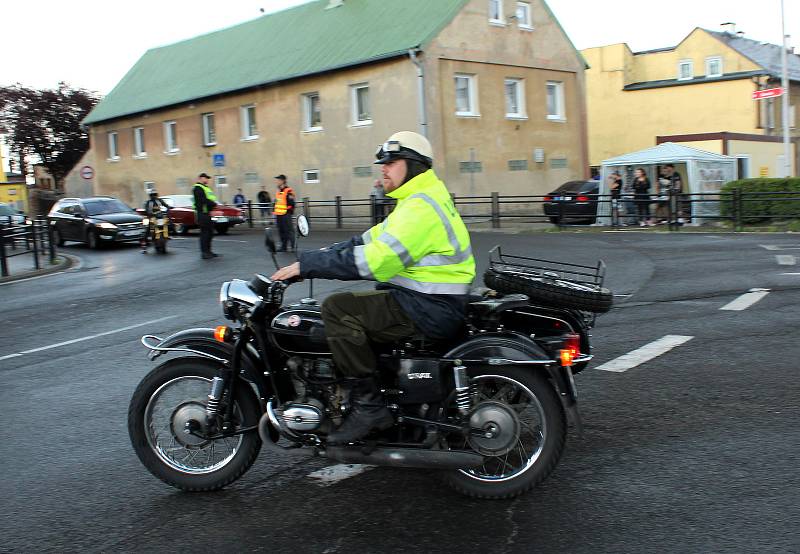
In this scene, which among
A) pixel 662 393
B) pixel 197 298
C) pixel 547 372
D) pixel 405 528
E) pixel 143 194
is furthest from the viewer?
pixel 143 194

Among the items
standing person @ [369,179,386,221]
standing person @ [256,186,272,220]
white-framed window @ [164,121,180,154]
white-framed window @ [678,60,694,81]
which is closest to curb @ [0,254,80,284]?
standing person @ [369,179,386,221]

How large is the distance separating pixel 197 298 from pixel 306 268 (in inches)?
365

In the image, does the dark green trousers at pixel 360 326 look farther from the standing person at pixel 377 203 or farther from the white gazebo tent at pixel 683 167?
the standing person at pixel 377 203

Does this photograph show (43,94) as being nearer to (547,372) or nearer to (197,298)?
(197,298)

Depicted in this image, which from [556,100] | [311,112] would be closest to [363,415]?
[311,112]

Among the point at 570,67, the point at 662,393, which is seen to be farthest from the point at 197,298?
the point at 570,67

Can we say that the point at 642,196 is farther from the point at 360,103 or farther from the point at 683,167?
the point at 360,103

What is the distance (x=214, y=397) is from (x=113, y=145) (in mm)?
46457

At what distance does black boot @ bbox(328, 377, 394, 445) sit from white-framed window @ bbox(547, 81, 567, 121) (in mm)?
34149

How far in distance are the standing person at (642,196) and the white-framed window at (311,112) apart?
51.1 feet

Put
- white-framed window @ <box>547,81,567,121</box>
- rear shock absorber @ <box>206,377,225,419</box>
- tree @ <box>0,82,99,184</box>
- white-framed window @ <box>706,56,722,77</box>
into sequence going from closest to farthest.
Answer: rear shock absorber @ <box>206,377,225,419</box>
white-framed window @ <box>547,81,567,121</box>
white-framed window @ <box>706,56,722,77</box>
tree @ <box>0,82,99,184</box>

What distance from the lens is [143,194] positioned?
45562 mm

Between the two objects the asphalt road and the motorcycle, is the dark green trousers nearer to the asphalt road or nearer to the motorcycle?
the motorcycle

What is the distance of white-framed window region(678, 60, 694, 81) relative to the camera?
48.8 meters
